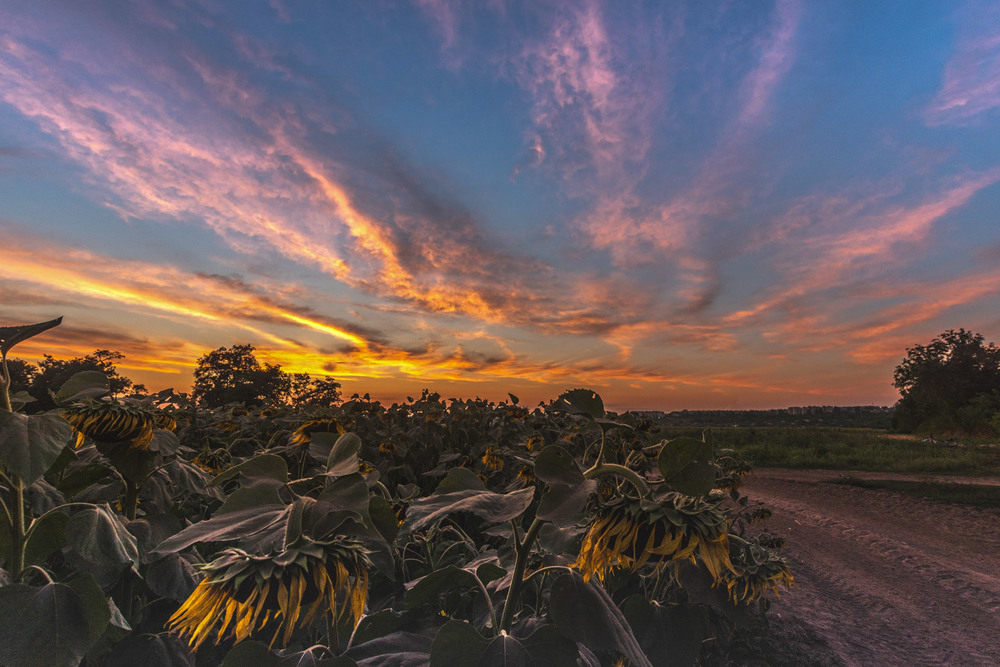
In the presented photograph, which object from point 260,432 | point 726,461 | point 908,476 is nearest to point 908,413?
point 908,476

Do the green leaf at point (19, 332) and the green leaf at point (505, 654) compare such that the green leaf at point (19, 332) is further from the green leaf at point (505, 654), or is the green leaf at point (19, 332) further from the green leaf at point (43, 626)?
the green leaf at point (505, 654)

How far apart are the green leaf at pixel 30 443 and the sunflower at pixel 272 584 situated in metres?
0.51

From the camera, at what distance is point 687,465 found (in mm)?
907

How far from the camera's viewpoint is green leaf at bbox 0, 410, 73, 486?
1.04 m

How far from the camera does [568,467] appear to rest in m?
0.90

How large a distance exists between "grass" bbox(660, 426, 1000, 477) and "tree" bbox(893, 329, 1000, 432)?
7.56 meters

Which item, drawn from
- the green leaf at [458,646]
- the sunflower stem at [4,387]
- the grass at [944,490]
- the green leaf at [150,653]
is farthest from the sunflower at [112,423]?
the grass at [944,490]

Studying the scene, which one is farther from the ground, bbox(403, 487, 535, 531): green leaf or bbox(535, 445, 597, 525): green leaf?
bbox(535, 445, 597, 525): green leaf

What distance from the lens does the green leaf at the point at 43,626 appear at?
3.52 ft

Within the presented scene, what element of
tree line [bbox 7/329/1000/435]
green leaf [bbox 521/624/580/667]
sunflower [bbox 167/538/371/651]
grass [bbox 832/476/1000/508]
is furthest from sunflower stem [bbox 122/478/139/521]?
tree line [bbox 7/329/1000/435]

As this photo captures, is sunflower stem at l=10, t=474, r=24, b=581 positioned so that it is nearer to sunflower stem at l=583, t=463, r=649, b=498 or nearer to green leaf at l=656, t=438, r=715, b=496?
sunflower stem at l=583, t=463, r=649, b=498

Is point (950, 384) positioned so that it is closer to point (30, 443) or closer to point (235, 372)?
point (30, 443)

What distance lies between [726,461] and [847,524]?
6.56m

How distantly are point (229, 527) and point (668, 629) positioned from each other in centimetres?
129
